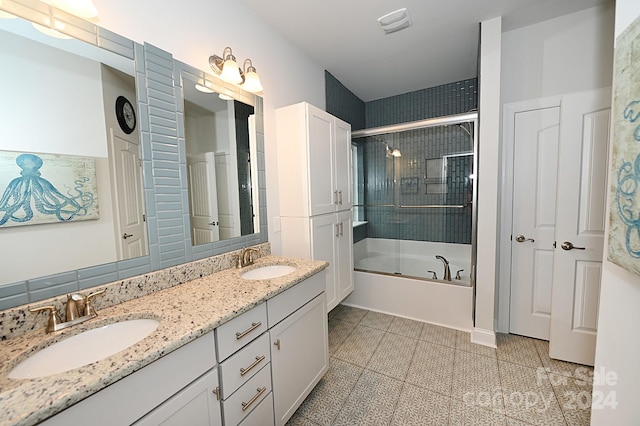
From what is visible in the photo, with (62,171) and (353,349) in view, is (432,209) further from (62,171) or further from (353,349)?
(62,171)

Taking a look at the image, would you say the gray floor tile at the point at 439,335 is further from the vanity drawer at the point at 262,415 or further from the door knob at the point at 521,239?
the vanity drawer at the point at 262,415

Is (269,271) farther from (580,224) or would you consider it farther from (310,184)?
(580,224)

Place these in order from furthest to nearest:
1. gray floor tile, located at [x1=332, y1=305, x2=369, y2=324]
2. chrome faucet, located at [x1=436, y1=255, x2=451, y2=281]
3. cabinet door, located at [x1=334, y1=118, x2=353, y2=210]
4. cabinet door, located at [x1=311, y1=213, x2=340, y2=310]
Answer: chrome faucet, located at [x1=436, y1=255, x2=451, y2=281] → gray floor tile, located at [x1=332, y1=305, x2=369, y2=324] → cabinet door, located at [x1=334, y1=118, x2=353, y2=210] → cabinet door, located at [x1=311, y1=213, x2=340, y2=310]

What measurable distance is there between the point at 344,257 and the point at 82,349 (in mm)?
1911

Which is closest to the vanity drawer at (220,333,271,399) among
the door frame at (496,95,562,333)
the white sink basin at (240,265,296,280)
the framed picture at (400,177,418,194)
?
the white sink basin at (240,265,296,280)

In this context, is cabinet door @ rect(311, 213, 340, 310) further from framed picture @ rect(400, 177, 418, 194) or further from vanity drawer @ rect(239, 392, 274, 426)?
framed picture @ rect(400, 177, 418, 194)

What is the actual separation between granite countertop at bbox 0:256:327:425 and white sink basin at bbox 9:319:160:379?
25 mm

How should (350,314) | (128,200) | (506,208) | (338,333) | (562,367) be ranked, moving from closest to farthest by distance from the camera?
(128,200) < (562,367) < (506,208) < (338,333) < (350,314)

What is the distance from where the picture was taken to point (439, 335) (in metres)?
2.33

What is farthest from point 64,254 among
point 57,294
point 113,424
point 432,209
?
point 432,209

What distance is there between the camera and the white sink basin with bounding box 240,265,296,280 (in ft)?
5.52

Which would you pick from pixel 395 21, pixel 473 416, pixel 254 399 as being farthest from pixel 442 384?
pixel 395 21

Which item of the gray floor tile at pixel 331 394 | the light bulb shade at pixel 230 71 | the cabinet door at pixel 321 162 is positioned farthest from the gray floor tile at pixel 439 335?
the light bulb shade at pixel 230 71

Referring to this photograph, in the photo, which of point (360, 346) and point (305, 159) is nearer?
point (305, 159)
